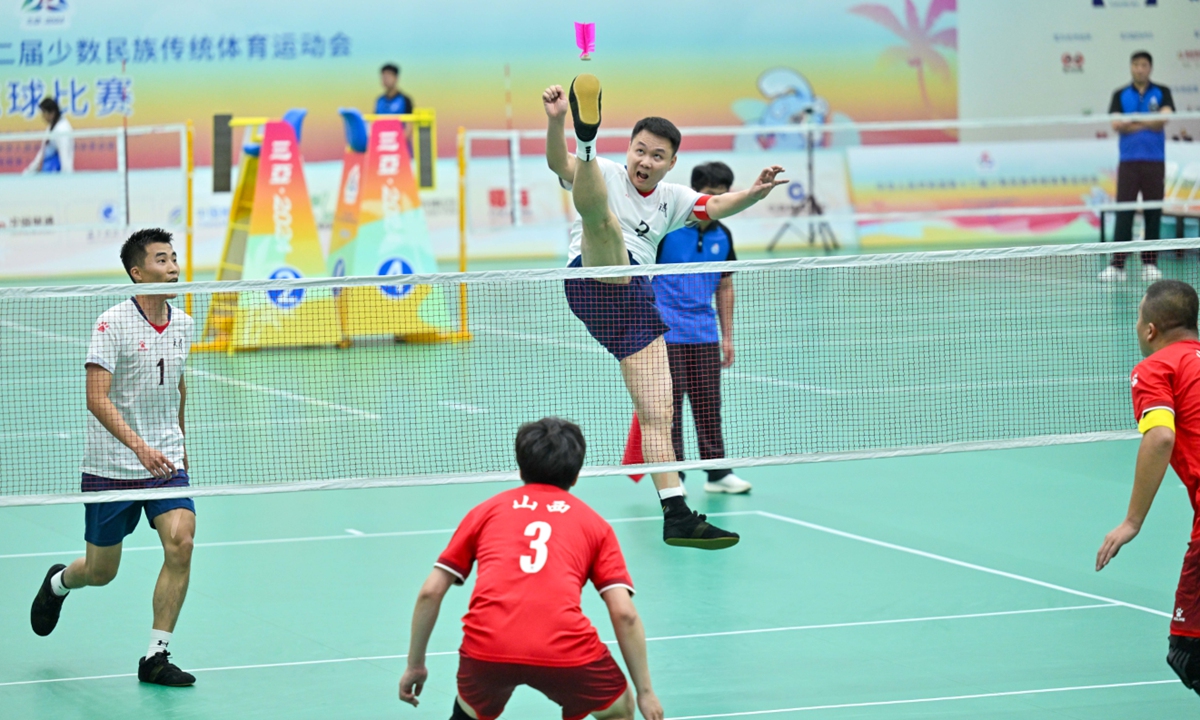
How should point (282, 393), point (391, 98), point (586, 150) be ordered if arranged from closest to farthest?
point (586, 150) < point (282, 393) < point (391, 98)

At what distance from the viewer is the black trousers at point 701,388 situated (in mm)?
9555

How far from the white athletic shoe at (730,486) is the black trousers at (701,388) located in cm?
67

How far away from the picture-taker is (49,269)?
2391 cm

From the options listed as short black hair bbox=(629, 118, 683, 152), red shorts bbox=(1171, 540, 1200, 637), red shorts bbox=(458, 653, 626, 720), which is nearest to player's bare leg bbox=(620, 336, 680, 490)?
short black hair bbox=(629, 118, 683, 152)

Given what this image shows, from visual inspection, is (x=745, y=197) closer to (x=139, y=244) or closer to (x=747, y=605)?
(x=747, y=605)

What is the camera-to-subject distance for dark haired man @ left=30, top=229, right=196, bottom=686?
21.4 feet

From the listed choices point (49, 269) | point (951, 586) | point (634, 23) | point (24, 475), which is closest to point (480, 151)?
point (634, 23)

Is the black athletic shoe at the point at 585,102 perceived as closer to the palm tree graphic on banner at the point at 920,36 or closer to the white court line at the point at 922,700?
the white court line at the point at 922,700

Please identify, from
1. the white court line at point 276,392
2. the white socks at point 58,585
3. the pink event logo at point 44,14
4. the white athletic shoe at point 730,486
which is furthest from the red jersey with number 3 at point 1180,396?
the pink event logo at point 44,14

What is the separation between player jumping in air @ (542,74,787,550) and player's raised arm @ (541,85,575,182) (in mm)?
88

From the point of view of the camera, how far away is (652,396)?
7.67 m

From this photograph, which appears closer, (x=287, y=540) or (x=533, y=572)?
(x=533, y=572)

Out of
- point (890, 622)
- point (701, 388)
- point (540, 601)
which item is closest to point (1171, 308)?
point (890, 622)

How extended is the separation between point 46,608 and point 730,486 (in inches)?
184
